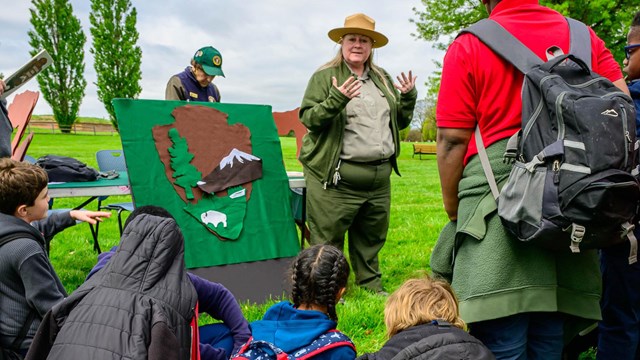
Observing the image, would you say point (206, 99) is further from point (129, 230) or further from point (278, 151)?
point (129, 230)

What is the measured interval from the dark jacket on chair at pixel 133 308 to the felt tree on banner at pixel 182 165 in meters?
2.03

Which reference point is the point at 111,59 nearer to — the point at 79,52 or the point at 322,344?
the point at 79,52

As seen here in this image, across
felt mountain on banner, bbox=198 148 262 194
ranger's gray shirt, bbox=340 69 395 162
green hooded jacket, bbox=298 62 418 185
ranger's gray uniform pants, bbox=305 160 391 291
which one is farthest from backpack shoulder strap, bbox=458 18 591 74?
felt mountain on banner, bbox=198 148 262 194

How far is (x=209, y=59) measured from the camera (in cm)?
462

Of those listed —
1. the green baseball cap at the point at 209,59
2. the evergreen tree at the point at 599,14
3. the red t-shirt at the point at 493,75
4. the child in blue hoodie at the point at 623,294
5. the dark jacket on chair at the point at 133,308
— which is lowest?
the child in blue hoodie at the point at 623,294

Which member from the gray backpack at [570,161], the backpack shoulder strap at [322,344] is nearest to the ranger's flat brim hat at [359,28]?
the gray backpack at [570,161]

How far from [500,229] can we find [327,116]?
1.94 metres

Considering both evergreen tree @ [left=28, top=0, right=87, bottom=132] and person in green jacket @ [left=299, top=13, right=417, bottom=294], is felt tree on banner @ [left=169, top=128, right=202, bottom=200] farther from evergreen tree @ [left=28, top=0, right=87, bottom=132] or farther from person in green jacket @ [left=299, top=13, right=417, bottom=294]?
evergreen tree @ [left=28, top=0, right=87, bottom=132]

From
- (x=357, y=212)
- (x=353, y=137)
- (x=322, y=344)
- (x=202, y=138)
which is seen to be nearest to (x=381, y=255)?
(x=357, y=212)

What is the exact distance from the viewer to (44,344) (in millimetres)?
1694

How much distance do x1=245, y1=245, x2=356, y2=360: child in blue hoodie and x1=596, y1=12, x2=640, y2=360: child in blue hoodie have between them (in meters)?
1.23

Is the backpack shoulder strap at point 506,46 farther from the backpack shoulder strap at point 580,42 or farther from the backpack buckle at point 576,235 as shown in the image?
the backpack buckle at point 576,235

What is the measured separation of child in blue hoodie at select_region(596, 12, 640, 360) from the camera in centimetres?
225

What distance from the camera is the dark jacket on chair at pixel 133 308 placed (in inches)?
58.9
